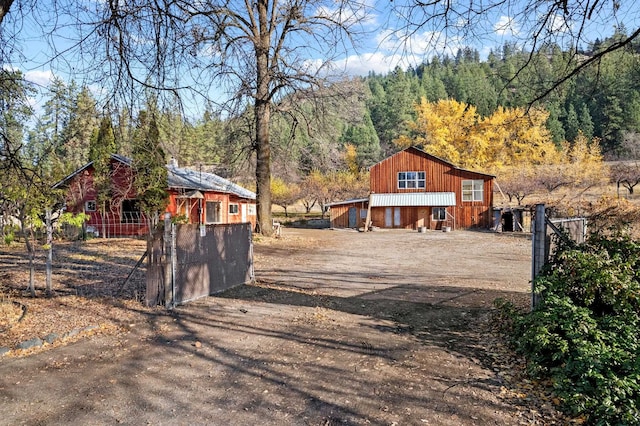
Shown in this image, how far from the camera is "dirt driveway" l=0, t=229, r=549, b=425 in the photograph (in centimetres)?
378

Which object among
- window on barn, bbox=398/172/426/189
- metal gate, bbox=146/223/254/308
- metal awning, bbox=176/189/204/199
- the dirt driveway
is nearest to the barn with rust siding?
window on barn, bbox=398/172/426/189

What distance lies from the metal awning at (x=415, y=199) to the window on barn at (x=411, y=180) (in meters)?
0.89

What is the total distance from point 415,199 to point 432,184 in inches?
97.9

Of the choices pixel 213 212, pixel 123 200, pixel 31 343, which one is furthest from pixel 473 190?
pixel 31 343

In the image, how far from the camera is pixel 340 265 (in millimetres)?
14766

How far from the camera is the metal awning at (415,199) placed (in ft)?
123

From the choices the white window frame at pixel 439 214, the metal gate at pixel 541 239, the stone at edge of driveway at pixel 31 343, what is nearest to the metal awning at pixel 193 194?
the stone at edge of driveway at pixel 31 343

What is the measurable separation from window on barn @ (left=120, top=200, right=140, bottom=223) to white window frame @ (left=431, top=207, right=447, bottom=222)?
25475 millimetres

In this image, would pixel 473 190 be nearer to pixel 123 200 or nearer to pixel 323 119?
pixel 323 119

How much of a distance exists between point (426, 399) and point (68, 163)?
28071mm

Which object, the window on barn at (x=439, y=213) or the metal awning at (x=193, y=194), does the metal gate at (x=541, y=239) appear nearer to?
the metal awning at (x=193, y=194)

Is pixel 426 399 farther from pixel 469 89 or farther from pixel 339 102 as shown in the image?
pixel 469 89

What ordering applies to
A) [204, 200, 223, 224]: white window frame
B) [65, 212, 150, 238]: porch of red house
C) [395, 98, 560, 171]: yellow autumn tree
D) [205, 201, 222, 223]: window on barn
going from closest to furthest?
[65, 212, 150, 238]: porch of red house < [204, 200, 223, 224]: white window frame < [205, 201, 222, 223]: window on barn < [395, 98, 560, 171]: yellow autumn tree

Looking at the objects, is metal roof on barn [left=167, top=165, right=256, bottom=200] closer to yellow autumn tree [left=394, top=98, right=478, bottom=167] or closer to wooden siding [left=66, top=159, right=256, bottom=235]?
wooden siding [left=66, top=159, right=256, bottom=235]
